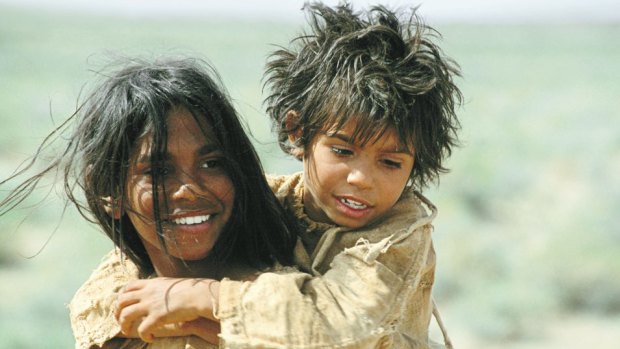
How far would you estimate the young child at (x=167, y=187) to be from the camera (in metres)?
3.01

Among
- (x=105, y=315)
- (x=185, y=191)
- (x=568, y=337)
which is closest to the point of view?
(x=185, y=191)

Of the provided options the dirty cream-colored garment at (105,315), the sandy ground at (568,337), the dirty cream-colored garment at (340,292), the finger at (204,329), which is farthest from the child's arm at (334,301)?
the sandy ground at (568,337)

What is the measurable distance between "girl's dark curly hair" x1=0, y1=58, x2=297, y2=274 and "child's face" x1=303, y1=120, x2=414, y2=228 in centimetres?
19

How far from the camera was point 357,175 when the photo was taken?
3250 mm

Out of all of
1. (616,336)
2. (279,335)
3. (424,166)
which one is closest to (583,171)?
(616,336)

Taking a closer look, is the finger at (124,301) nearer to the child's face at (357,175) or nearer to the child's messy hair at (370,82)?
the child's face at (357,175)

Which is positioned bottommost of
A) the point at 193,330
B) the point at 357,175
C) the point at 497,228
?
the point at 497,228

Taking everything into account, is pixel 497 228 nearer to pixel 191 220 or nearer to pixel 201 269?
pixel 201 269

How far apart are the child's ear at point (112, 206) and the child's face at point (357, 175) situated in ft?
2.30

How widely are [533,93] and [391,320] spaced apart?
30.2m

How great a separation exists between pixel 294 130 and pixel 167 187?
76 cm

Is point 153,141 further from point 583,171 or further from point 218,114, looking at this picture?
point 583,171

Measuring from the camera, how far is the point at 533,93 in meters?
32.0

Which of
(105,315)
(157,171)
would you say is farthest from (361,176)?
(105,315)
